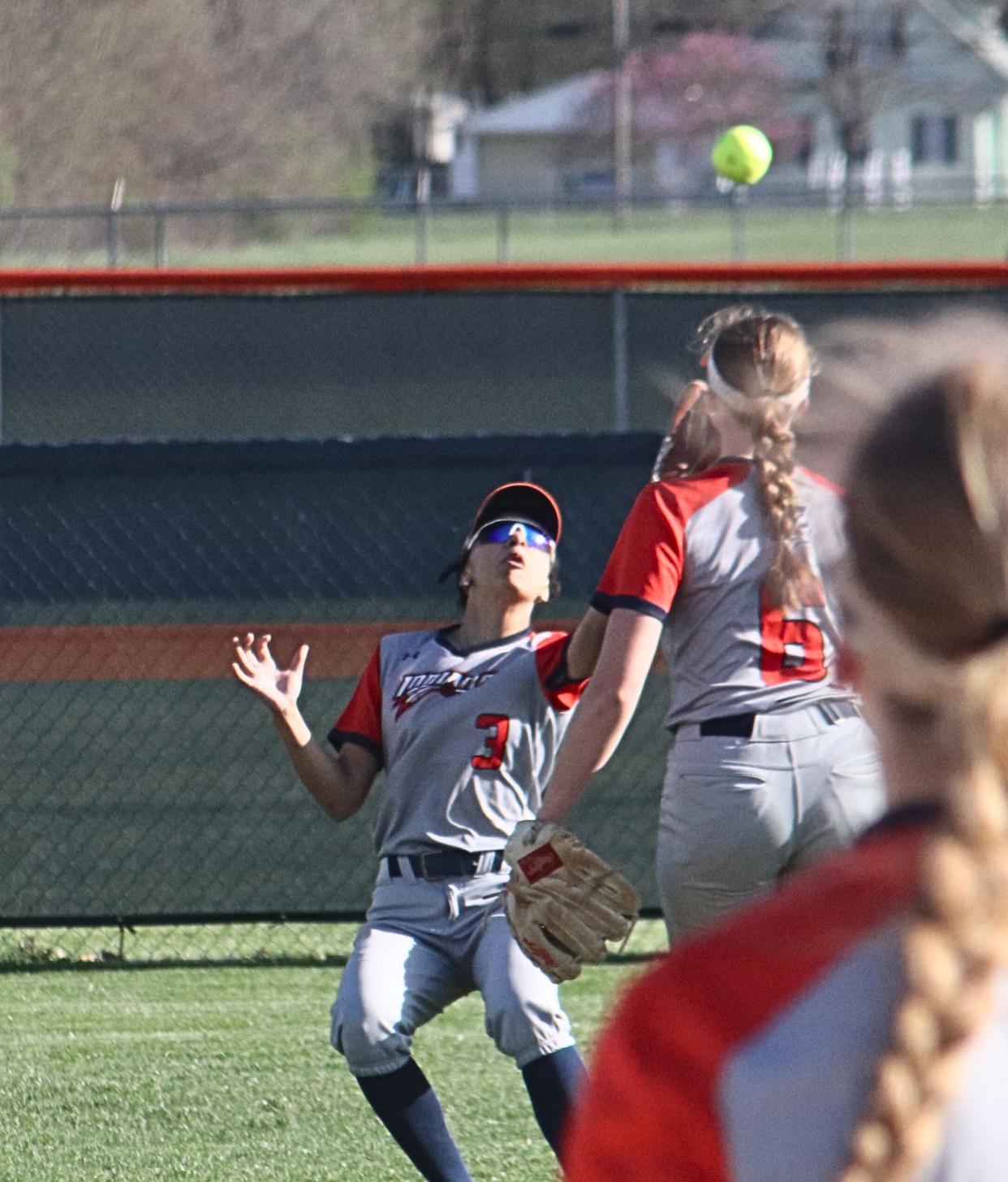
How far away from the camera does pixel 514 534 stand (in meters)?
3.61

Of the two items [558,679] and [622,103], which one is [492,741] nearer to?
[558,679]

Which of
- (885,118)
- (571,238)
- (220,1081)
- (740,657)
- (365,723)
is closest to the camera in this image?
(740,657)

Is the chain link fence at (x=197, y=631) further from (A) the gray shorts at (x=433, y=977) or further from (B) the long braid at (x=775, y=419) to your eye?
(B) the long braid at (x=775, y=419)

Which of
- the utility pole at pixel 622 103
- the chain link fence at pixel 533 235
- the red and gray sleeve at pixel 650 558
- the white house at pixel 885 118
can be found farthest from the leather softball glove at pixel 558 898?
the white house at pixel 885 118

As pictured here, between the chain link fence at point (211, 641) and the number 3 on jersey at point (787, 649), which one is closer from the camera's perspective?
the number 3 on jersey at point (787, 649)

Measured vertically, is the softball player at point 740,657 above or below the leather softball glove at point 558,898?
above

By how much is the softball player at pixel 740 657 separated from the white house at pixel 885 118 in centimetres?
4824

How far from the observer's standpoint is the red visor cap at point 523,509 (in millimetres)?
3646

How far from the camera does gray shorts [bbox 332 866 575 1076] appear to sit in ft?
10.4

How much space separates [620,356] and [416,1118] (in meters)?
6.94

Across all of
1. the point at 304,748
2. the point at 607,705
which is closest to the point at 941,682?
the point at 607,705

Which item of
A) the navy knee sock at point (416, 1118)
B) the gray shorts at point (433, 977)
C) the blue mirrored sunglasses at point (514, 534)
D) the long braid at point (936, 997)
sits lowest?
the navy knee sock at point (416, 1118)

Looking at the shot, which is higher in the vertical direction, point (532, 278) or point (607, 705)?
point (532, 278)

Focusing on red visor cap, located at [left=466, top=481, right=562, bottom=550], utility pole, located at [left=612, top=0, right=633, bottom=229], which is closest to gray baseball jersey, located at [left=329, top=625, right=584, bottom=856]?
red visor cap, located at [left=466, top=481, right=562, bottom=550]
